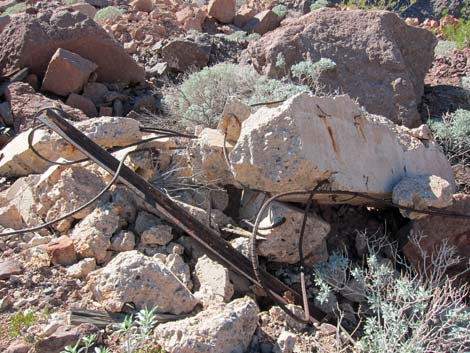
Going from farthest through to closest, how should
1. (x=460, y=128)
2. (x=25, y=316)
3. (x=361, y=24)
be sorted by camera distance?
(x=361, y=24) → (x=460, y=128) → (x=25, y=316)

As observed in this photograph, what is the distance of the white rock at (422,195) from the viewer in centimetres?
374

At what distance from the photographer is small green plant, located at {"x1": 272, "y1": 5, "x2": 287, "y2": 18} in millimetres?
9919

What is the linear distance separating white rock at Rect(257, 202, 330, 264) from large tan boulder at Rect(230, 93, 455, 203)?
7.1 inches

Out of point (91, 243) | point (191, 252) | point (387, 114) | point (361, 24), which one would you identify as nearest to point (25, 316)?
point (91, 243)

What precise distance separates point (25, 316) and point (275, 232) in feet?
5.09

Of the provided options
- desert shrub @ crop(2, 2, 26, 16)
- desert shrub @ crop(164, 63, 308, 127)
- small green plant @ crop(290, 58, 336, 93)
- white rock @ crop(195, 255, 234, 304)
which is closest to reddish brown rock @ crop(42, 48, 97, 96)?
desert shrub @ crop(164, 63, 308, 127)

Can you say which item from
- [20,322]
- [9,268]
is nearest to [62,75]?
[9,268]

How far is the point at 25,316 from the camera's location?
2.97 meters

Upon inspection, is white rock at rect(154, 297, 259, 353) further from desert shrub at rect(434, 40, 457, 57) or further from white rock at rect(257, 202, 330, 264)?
desert shrub at rect(434, 40, 457, 57)

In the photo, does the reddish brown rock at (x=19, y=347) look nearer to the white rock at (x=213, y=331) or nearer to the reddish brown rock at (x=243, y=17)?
the white rock at (x=213, y=331)

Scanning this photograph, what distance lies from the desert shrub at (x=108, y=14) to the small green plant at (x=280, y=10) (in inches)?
101

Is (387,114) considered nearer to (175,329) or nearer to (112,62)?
(112,62)

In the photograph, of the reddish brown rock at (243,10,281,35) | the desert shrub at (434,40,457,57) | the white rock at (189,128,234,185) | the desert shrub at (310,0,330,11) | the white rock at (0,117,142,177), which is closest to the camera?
the white rock at (189,128,234,185)

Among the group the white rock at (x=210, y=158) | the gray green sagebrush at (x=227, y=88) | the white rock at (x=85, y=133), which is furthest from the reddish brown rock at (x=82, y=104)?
the white rock at (x=210, y=158)
